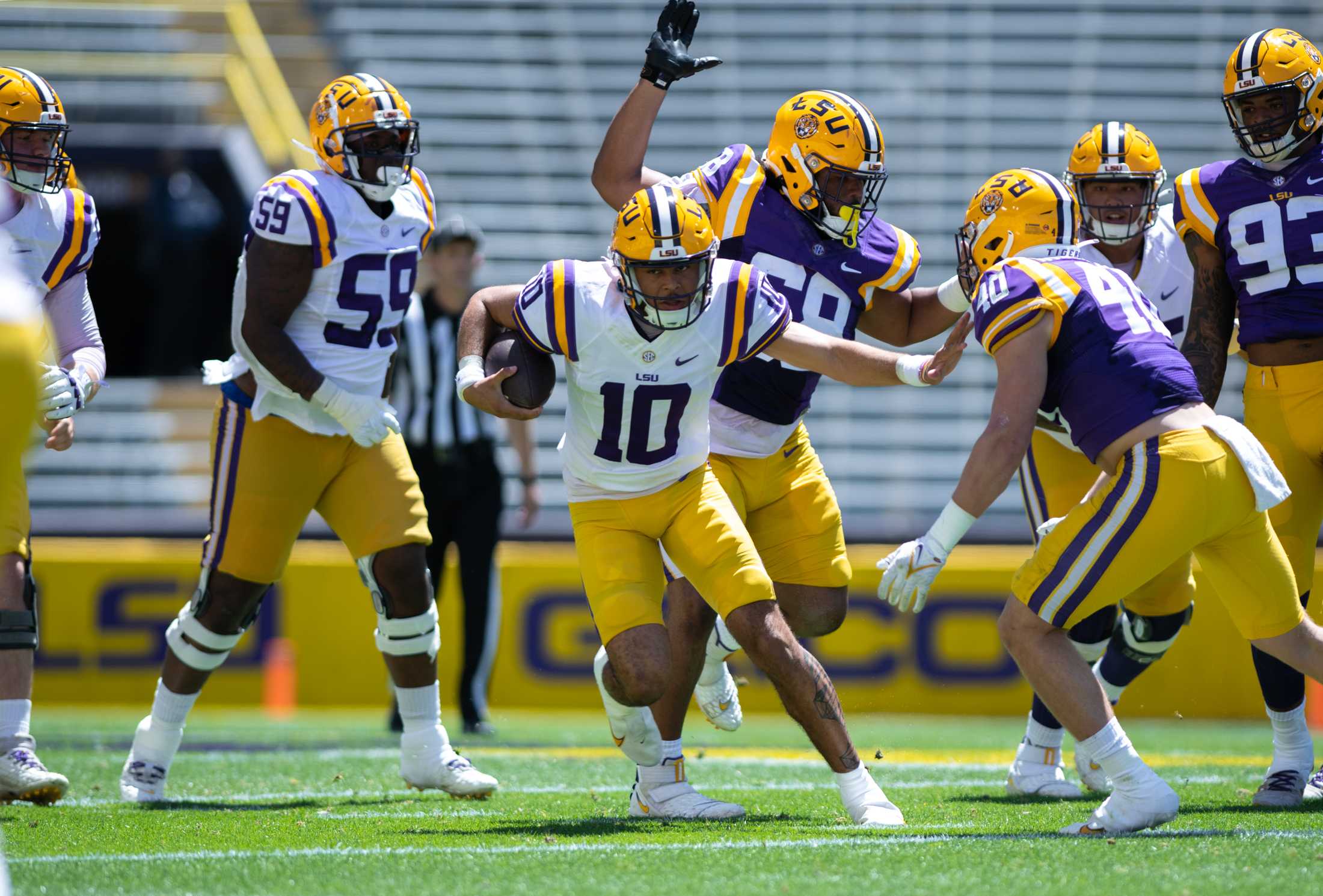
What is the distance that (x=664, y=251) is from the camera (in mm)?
3949

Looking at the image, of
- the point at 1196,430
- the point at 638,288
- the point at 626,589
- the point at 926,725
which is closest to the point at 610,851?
the point at 626,589

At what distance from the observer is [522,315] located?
13.6 ft

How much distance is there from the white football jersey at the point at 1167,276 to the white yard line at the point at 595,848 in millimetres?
1834

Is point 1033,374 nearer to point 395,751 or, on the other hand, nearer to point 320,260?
point 320,260

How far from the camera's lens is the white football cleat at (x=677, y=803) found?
4223 millimetres

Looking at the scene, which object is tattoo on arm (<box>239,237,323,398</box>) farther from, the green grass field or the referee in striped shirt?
the referee in striped shirt

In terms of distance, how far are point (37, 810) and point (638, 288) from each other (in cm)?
220

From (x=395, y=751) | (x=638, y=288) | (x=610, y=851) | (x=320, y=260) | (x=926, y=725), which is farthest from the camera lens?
(x=926, y=725)

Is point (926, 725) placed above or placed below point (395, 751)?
below

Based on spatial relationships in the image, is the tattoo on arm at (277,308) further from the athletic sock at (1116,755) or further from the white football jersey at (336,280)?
the athletic sock at (1116,755)

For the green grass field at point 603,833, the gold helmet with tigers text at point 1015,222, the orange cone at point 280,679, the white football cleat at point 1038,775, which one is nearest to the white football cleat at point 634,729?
the green grass field at point 603,833

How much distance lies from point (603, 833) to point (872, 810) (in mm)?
674

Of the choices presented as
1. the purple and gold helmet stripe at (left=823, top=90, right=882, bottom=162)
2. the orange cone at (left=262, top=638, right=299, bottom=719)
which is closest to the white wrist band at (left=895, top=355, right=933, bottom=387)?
the purple and gold helmet stripe at (left=823, top=90, right=882, bottom=162)

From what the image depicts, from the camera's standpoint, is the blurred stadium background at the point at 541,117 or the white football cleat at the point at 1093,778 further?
the blurred stadium background at the point at 541,117
